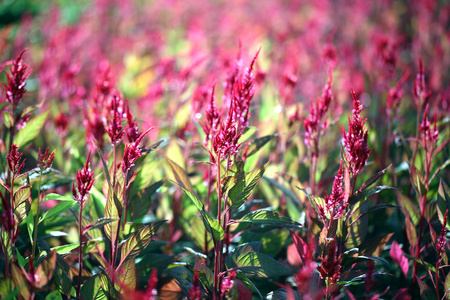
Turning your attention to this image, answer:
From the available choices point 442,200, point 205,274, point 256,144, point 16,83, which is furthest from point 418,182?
point 16,83

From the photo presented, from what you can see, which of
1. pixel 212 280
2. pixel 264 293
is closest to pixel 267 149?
pixel 264 293

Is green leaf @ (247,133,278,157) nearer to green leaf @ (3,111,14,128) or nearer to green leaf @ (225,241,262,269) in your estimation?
green leaf @ (225,241,262,269)

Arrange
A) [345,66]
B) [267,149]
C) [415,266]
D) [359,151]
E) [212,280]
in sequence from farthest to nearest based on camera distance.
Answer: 1. [345,66]
2. [267,149]
3. [415,266]
4. [212,280]
5. [359,151]

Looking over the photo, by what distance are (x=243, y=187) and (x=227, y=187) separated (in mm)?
59

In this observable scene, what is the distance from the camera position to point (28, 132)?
1616 mm

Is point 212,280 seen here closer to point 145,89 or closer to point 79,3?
point 145,89

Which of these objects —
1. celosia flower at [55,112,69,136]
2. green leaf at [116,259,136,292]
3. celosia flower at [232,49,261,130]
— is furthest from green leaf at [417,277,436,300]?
celosia flower at [55,112,69,136]

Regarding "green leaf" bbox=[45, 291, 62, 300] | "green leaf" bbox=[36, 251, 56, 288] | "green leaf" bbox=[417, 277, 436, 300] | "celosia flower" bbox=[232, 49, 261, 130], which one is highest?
"celosia flower" bbox=[232, 49, 261, 130]

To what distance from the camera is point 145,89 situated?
3.38m

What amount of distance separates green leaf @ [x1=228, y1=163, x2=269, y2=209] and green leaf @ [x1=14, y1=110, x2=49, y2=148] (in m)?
0.98

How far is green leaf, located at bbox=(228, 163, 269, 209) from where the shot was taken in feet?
3.97

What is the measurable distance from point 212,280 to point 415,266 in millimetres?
796

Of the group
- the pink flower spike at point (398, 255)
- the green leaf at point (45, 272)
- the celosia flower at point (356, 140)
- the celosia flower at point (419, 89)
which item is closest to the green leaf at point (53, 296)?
the green leaf at point (45, 272)

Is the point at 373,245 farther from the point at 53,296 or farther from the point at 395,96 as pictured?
the point at 53,296
